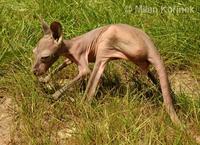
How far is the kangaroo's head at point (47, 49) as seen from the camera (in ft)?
13.5

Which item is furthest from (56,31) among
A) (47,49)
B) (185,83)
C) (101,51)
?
(185,83)

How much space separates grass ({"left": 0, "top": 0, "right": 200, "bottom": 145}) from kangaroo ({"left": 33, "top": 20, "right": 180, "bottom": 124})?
0.48ft

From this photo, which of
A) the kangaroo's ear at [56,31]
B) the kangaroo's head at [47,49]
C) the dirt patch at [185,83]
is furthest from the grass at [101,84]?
the kangaroo's ear at [56,31]

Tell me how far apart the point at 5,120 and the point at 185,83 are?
1.54m

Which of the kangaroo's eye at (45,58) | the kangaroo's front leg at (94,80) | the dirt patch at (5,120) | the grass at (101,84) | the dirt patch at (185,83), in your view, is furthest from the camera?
the dirt patch at (185,83)

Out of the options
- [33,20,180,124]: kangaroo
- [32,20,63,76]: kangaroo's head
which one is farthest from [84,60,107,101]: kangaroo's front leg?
[32,20,63,76]: kangaroo's head

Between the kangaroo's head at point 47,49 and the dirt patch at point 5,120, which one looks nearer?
the dirt patch at point 5,120

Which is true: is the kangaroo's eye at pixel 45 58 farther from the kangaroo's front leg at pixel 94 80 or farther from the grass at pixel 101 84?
the kangaroo's front leg at pixel 94 80

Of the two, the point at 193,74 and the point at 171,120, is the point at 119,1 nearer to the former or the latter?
the point at 193,74

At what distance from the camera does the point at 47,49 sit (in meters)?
4.12

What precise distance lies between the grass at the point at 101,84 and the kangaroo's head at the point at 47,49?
20cm

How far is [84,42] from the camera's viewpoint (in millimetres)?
4211

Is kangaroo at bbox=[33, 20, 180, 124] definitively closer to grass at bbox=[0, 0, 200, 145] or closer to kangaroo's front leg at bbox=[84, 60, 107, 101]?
kangaroo's front leg at bbox=[84, 60, 107, 101]

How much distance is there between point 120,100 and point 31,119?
66 centimetres
